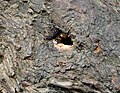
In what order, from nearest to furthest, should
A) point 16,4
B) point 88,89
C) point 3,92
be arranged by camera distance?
point 88,89 < point 3,92 < point 16,4

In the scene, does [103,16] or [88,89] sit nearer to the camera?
[88,89]

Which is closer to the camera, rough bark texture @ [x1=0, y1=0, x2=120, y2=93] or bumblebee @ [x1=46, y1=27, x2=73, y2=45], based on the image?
rough bark texture @ [x1=0, y1=0, x2=120, y2=93]

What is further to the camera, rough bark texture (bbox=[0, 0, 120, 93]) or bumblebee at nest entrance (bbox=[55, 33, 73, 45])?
bumblebee at nest entrance (bbox=[55, 33, 73, 45])

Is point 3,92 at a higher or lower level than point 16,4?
lower

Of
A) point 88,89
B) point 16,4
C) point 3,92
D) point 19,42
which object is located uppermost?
point 16,4

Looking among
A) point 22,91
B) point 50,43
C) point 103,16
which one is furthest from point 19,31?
point 103,16

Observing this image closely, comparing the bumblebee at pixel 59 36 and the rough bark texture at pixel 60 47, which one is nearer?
the rough bark texture at pixel 60 47

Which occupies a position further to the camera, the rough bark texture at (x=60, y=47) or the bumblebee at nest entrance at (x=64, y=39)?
the bumblebee at nest entrance at (x=64, y=39)

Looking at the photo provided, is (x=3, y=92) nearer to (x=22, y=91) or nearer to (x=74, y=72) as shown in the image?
(x=22, y=91)
